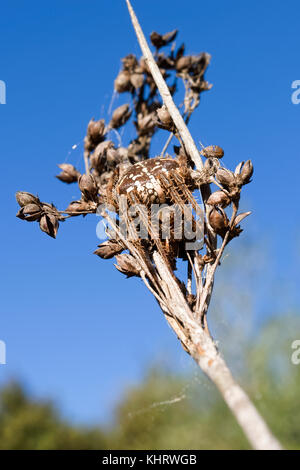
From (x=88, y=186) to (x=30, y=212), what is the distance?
0.57ft

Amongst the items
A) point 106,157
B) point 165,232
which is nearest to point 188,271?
point 165,232

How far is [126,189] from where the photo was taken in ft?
4.31

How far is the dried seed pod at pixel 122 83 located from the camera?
2.05 meters

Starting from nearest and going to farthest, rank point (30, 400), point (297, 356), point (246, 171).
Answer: point (246, 171)
point (297, 356)
point (30, 400)

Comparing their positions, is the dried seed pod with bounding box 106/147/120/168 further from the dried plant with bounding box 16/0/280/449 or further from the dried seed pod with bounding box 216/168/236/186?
the dried seed pod with bounding box 216/168/236/186

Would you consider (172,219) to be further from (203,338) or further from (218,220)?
(203,338)

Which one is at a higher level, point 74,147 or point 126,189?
point 74,147

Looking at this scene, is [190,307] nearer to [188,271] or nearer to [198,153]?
[188,271]

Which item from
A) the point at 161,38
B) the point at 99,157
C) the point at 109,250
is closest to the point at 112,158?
the point at 99,157

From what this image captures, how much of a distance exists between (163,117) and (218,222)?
389 millimetres

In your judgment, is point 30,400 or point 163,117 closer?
point 163,117

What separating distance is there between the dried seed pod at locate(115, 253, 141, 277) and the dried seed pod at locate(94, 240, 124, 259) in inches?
1.6

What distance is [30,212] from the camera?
134 cm
